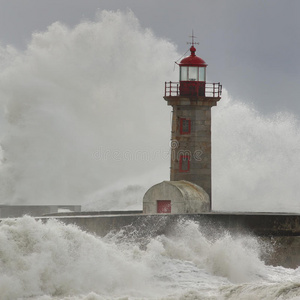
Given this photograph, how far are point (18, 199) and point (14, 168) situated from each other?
1.48 m

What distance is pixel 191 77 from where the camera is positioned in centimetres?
1744

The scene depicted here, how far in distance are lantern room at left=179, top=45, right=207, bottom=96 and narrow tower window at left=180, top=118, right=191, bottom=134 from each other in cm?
56

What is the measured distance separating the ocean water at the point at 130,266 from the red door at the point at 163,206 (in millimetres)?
2116

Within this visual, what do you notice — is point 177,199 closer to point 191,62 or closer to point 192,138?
point 192,138

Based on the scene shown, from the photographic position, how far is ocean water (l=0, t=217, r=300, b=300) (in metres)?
10.4

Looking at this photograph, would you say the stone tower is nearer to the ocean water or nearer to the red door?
the red door

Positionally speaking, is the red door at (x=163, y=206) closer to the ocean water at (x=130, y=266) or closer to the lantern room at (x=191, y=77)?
the ocean water at (x=130, y=266)

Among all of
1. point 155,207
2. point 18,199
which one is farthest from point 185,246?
point 18,199

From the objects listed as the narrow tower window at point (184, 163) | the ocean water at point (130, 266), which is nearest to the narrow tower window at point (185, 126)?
the narrow tower window at point (184, 163)

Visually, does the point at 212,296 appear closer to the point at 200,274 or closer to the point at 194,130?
the point at 200,274

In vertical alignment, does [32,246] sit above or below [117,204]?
below

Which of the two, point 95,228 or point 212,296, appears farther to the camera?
point 95,228

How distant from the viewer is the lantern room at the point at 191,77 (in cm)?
1734

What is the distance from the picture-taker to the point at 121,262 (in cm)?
1194
